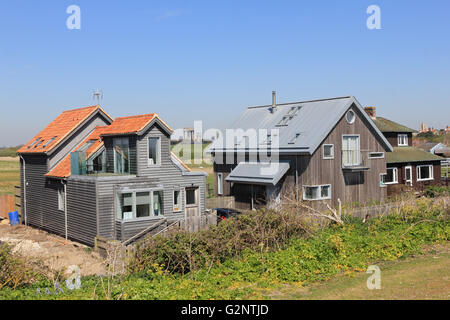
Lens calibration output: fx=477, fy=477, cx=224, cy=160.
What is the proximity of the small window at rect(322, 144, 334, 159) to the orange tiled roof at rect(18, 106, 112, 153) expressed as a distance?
48.7ft

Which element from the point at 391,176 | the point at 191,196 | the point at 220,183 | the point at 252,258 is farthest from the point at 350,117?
the point at 252,258

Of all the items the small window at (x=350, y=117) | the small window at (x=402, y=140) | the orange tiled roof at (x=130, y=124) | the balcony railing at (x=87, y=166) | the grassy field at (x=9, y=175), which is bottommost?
the grassy field at (x=9, y=175)

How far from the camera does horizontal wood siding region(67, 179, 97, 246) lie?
23359 mm

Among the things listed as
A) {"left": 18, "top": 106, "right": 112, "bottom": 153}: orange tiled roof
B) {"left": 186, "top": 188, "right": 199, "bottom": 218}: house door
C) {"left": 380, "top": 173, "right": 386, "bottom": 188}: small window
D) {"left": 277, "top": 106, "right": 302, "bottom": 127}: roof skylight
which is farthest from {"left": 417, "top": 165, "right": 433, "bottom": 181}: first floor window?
{"left": 18, "top": 106, "right": 112, "bottom": 153}: orange tiled roof

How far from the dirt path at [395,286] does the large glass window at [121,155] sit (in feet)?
44.2

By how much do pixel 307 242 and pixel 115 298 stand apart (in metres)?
8.87

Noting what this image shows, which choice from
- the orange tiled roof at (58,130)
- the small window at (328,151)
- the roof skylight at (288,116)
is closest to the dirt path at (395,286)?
the small window at (328,151)

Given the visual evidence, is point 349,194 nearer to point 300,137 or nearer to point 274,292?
point 300,137

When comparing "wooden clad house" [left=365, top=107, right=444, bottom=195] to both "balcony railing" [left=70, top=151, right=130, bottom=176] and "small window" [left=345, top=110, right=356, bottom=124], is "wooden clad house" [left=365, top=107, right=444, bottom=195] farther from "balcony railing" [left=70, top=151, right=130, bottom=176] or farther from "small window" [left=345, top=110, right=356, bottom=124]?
"balcony railing" [left=70, top=151, right=130, bottom=176]

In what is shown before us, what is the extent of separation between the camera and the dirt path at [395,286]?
486 inches

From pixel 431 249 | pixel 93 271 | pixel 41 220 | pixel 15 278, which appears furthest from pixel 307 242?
pixel 41 220

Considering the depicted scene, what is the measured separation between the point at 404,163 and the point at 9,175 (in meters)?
57.7

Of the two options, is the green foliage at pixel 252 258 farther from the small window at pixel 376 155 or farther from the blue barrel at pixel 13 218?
the blue barrel at pixel 13 218

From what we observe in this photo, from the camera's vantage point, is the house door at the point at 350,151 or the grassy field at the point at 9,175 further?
the grassy field at the point at 9,175
